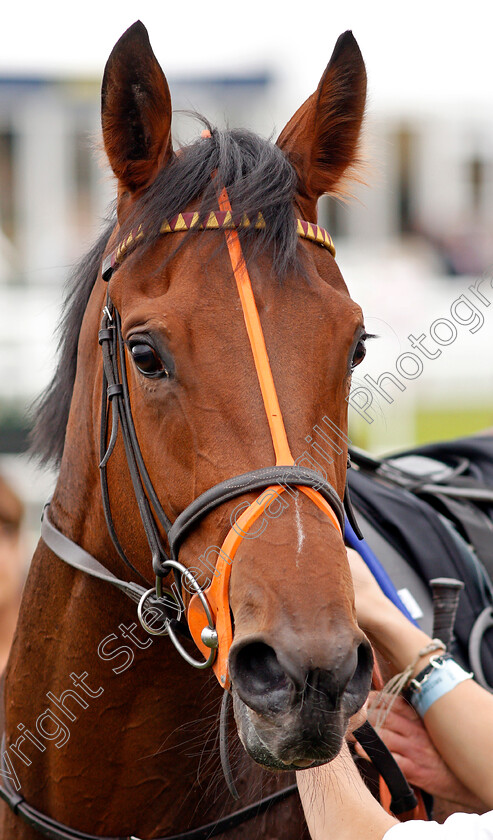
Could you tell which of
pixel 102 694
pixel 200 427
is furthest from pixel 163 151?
pixel 102 694

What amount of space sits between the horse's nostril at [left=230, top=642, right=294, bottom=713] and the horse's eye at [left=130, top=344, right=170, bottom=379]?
633mm

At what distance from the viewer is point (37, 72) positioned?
47.5 feet

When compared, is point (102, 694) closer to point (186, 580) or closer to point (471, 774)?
point (186, 580)

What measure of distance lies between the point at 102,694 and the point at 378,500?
1.20 metres

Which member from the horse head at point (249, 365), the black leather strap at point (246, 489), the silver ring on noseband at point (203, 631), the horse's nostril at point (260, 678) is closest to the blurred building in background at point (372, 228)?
the horse head at point (249, 365)

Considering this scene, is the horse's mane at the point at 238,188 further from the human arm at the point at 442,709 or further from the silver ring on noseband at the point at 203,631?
the human arm at the point at 442,709

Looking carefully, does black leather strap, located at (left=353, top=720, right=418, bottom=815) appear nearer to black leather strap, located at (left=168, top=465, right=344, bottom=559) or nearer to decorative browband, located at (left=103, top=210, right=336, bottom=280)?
black leather strap, located at (left=168, top=465, right=344, bottom=559)

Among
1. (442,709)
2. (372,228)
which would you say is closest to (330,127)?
(442,709)

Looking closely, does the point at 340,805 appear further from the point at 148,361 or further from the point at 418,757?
the point at 148,361

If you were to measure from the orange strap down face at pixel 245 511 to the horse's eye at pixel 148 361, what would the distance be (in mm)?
219

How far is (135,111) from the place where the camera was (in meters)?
2.06

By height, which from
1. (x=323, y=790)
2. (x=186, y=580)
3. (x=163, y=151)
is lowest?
(x=323, y=790)

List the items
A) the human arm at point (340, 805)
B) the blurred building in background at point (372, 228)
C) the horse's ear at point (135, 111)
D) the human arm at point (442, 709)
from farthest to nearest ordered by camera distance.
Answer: the blurred building in background at point (372, 228)
the human arm at point (442, 709)
the horse's ear at point (135, 111)
the human arm at point (340, 805)

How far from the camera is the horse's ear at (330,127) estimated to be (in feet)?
7.00
